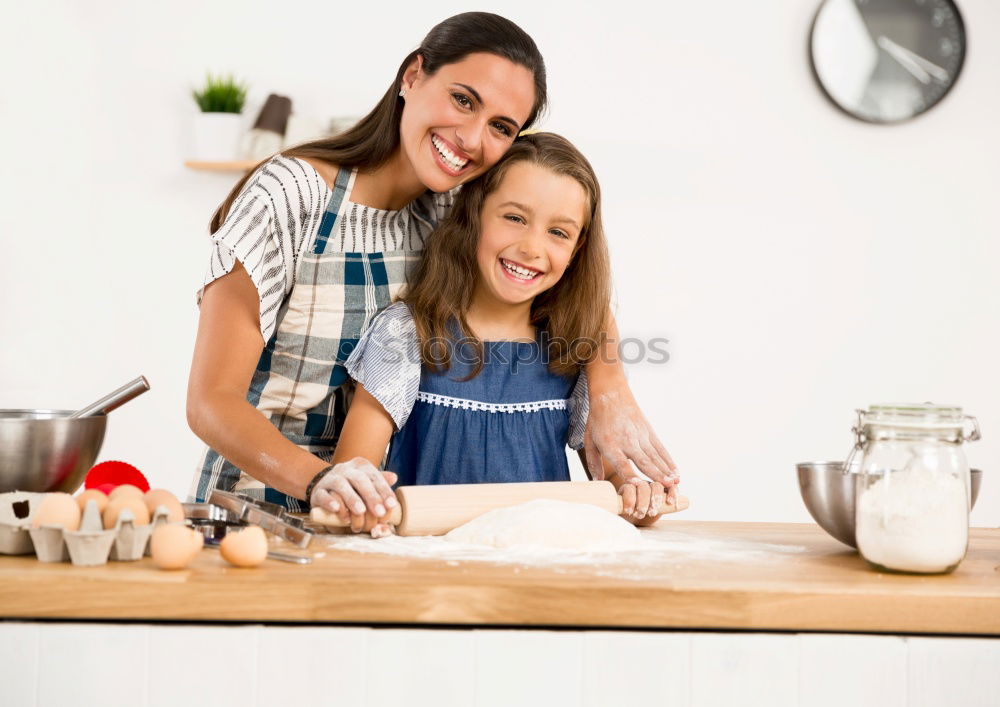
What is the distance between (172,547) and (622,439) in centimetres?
79

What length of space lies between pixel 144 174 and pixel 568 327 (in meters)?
1.96

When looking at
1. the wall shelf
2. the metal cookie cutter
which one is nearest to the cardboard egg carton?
the metal cookie cutter

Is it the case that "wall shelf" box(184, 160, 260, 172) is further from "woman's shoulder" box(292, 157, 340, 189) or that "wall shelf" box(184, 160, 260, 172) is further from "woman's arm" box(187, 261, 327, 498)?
"woman's arm" box(187, 261, 327, 498)

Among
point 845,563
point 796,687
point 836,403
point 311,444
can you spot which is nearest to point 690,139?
point 836,403

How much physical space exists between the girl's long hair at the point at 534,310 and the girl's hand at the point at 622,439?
0.38 ft

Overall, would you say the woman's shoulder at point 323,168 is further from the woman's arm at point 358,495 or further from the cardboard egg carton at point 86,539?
the cardboard egg carton at point 86,539

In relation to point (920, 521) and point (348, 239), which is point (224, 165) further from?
point (920, 521)

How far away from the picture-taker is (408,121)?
154 centimetres

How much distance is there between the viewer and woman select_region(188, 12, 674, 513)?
4.68 ft

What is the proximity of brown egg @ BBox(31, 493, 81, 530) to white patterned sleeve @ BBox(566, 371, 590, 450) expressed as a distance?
2.96 ft

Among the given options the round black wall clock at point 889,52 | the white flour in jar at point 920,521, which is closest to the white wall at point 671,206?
the round black wall clock at point 889,52

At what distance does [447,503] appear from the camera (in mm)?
1095

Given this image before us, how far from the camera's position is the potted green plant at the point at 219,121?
2922 mm

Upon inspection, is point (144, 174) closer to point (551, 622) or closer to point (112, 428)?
point (112, 428)
